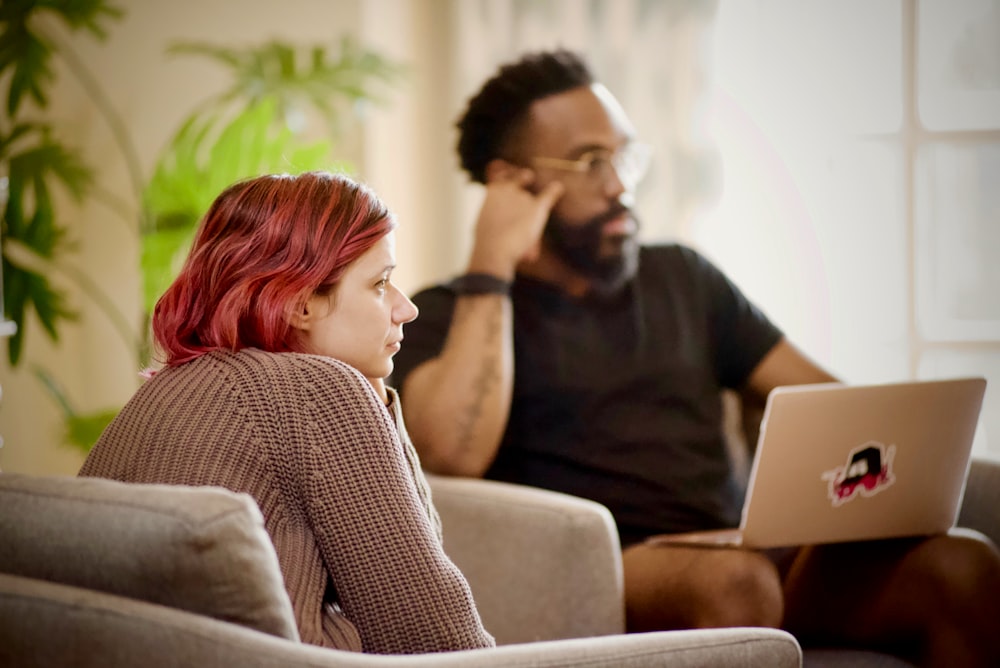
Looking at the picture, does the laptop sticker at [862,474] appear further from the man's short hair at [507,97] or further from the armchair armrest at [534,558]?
the man's short hair at [507,97]

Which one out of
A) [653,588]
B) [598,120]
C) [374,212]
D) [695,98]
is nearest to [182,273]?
[374,212]

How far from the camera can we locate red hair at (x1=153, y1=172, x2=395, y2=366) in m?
1.17

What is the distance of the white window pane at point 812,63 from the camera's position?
2.85m

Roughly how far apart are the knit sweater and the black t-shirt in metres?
0.98

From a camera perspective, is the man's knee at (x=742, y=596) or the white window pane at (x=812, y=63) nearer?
the man's knee at (x=742, y=596)

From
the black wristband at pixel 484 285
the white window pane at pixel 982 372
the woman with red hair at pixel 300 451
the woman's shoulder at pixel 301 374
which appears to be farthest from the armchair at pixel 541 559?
the white window pane at pixel 982 372

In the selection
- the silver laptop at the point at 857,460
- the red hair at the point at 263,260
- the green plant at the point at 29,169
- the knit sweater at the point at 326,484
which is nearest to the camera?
the knit sweater at the point at 326,484

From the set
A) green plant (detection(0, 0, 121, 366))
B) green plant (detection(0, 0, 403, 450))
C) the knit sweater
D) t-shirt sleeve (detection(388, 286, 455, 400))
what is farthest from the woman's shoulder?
green plant (detection(0, 0, 121, 366))

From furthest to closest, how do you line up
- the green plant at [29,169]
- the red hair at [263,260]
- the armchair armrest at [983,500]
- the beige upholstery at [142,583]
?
the green plant at [29,169] < the armchair armrest at [983,500] < the red hair at [263,260] < the beige upholstery at [142,583]

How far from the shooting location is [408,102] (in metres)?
3.28

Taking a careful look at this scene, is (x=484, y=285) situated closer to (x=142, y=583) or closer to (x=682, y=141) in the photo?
(x=682, y=141)

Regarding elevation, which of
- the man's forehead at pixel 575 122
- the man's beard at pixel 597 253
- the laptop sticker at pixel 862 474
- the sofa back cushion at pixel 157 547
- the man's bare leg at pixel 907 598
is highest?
the man's forehead at pixel 575 122

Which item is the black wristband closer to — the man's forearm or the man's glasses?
the man's forearm

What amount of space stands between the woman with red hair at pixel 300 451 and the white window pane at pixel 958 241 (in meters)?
2.13
